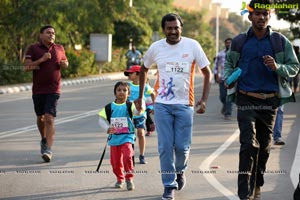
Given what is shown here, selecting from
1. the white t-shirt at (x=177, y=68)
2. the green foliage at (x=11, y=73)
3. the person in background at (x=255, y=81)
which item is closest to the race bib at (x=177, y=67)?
the white t-shirt at (x=177, y=68)

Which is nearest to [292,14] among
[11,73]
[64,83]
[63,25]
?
[64,83]

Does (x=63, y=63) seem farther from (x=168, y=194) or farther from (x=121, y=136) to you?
(x=168, y=194)

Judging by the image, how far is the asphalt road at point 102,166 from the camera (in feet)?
25.3

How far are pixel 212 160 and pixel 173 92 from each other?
3.02 m

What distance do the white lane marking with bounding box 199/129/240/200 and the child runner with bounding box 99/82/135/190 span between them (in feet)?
3.23

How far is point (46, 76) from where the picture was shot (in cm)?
1001

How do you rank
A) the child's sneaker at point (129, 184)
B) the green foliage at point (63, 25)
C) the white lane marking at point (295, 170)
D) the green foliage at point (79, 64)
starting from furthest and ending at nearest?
the green foliage at point (79, 64) → the green foliage at point (63, 25) → the white lane marking at point (295, 170) → the child's sneaker at point (129, 184)

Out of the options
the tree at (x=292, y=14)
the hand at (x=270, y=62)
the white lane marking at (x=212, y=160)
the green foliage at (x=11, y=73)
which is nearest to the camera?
the hand at (x=270, y=62)

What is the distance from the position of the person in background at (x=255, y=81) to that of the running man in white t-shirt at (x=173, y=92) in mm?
495

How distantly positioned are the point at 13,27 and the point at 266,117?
28.4 m

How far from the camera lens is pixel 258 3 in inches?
268

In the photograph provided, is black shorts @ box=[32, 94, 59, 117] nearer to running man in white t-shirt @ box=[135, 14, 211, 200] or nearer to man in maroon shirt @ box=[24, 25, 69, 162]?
man in maroon shirt @ box=[24, 25, 69, 162]

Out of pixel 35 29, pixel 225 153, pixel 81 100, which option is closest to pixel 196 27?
pixel 35 29

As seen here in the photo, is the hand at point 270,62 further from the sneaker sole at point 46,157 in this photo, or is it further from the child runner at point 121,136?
the sneaker sole at point 46,157
